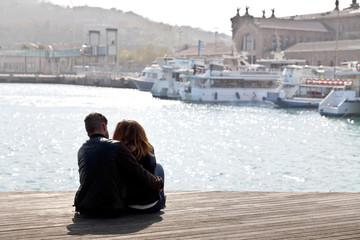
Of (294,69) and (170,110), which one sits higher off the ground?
(294,69)

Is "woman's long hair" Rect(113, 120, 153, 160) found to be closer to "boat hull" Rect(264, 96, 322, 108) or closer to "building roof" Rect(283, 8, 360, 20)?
"boat hull" Rect(264, 96, 322, 108)

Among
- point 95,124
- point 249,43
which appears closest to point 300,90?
point 249,43

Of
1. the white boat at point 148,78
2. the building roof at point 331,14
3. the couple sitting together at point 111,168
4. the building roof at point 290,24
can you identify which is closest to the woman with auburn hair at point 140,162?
the couple sitting together at point 111,168

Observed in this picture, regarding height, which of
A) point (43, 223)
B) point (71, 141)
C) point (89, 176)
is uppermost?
point (89, 176)

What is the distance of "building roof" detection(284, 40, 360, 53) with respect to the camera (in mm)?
79875

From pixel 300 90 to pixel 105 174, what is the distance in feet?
173

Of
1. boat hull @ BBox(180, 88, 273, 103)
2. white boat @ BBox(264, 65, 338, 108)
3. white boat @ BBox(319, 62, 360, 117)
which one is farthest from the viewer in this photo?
boat hull @ BBox(180, 88, 273, 103)

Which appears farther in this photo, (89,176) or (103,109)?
(103,109)

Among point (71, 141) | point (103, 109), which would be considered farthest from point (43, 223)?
point (103, 109)

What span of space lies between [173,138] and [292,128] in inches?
377

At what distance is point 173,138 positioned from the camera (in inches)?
1162

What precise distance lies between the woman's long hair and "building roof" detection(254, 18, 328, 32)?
8702 centimetres

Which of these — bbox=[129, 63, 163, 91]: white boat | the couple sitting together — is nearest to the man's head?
the couple sitting together

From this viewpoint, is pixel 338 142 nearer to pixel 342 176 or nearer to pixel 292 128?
pixel 292 128
